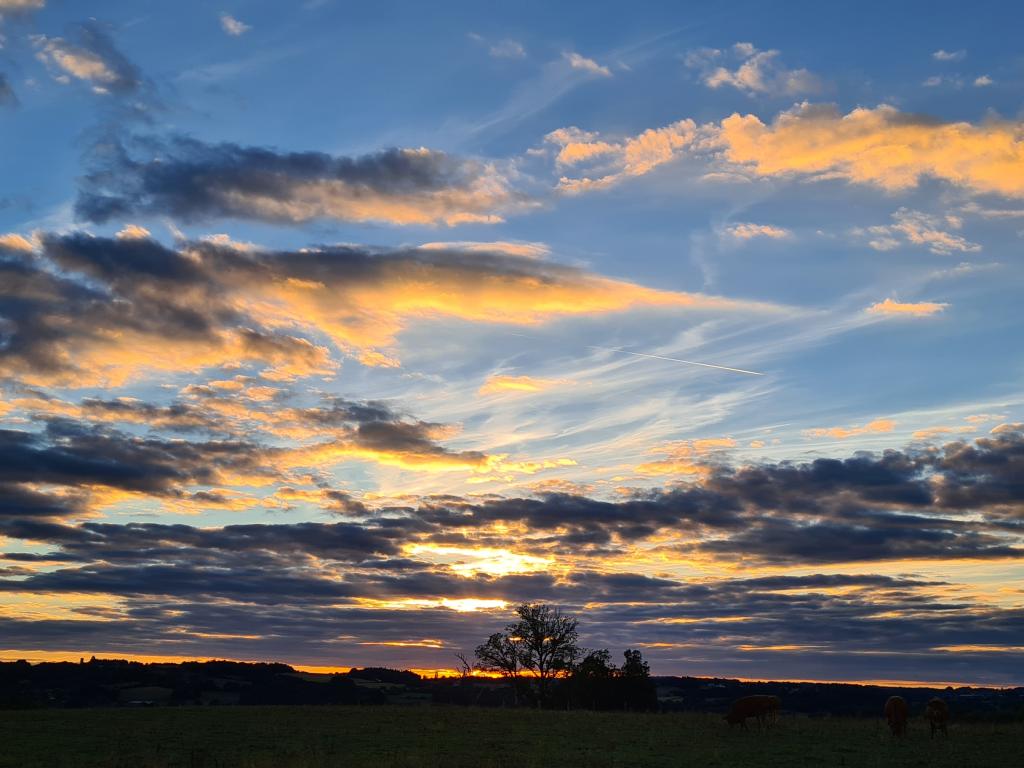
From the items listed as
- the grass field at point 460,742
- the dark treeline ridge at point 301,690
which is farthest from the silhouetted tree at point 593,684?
the grass field at point 460,742

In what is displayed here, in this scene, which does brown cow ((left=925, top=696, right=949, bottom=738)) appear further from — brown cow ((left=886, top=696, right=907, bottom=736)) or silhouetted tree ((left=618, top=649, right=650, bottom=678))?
silhouetted tree ((left=618, top=649, right=650, bottom=678))

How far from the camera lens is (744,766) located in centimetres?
3142

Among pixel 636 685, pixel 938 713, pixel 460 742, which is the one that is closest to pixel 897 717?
pixel 938 713

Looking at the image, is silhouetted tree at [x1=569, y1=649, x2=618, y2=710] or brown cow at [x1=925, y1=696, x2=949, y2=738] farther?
silhouetted tree at [x1=569, y1=649, x2=618, y2=710]

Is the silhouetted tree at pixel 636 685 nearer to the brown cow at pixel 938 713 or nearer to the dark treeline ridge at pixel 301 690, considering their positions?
the dark treeline ridge at pixel 301 690

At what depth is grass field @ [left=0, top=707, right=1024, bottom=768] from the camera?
32656 millimetres

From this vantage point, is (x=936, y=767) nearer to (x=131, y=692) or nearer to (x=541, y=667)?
(x=541, y=667)

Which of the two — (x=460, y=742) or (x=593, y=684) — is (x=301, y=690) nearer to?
(x=593, y=684)

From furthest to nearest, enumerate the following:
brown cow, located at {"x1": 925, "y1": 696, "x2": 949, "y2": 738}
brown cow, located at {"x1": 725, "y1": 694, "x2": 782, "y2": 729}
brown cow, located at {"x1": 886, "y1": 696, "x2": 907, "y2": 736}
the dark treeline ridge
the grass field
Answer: the dark treeline ridge
brown cow, located at {"x1": 725, "y1": 694, "x2": 782, "y2": 729}
brown cow, located at {"x1": 925, "y1": 696, "x2": 949, "y2": 738}
brown cow, located at {"x1": 886, "y1": 696, "x2": 907, "y2": 736}
the grass field

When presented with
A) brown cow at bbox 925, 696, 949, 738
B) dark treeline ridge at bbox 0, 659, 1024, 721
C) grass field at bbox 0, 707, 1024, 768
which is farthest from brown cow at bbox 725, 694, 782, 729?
dark treeline ridge at bbox 0, 659, 1024, 721

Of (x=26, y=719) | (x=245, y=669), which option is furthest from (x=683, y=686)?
(x=26, y=719)

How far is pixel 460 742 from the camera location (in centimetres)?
3922

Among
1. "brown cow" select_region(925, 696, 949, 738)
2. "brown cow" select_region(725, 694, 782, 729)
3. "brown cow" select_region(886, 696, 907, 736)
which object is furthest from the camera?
"brown cow" select_region(725, 694, 782, 729)

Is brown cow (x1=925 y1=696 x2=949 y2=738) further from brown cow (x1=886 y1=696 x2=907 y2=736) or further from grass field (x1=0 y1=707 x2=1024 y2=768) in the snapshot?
brown cow (x1=886 y1=696 x2=907 y2=736)
